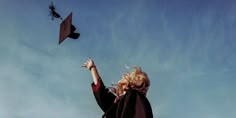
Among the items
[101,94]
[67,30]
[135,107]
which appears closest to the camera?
[135,107]

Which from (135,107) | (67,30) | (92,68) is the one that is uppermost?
(67,30)

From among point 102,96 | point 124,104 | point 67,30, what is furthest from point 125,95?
point 67,30

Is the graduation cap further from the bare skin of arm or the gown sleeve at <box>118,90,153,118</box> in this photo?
the gown sleeve at <box>118,90,153,118</box>

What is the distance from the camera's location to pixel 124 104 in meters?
3.50

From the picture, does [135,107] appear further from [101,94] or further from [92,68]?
[92,68]

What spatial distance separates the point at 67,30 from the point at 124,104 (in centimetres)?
548

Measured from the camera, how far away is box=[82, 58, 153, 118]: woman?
346 centimetres

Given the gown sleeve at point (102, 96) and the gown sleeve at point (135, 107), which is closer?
the gown sleeve at point (135, 107)

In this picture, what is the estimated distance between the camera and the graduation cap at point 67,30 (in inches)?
339

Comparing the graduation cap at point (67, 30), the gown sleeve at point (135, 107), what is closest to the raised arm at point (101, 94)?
the gown sleeve at point (135, 107)

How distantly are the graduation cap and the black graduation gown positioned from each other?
487 centimetres

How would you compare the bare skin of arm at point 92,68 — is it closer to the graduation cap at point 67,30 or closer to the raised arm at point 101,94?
the raised arm at point 101,94

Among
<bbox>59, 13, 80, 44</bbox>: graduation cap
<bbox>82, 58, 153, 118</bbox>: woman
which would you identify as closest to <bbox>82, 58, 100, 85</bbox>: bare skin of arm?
<bbox>82, 58, 153, 118</bbox>: woman

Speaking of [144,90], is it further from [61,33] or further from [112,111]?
[61,33]
